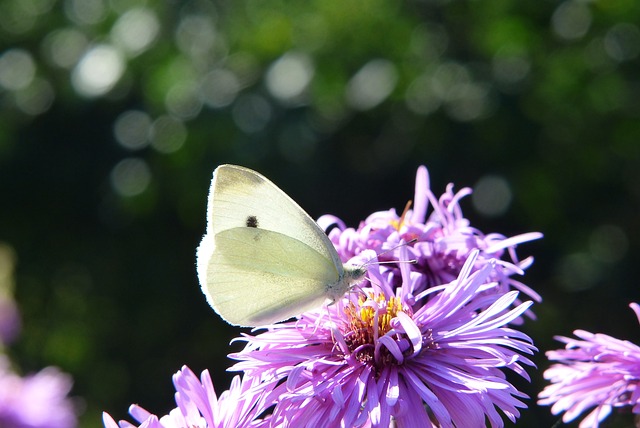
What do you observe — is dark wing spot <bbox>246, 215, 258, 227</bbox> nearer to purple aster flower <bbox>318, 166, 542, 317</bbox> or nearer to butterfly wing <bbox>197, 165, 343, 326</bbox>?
butterfly wing <bbox>197, 165, 343, 326</bbox>

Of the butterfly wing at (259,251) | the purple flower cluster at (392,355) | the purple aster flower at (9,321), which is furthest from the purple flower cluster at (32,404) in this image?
the purple flower cluster at (392,355)

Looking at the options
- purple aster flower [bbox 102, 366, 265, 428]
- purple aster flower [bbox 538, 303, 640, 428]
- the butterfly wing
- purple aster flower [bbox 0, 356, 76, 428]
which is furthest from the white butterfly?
purple aster flower [bbox 0, 356, 76, 428]

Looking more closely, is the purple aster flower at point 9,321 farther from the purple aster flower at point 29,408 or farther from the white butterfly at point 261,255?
the white butterfly at point 261,255

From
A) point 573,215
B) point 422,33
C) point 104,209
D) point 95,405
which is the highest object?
point 422,33

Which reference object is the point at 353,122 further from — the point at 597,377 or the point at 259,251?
the point at 597,377

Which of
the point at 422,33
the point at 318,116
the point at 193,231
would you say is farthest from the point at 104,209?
the point at 422,33

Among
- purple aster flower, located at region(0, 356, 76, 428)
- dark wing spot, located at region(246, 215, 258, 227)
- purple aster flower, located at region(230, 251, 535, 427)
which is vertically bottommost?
purple aster flower, located at region(0, 356, 76, 428)

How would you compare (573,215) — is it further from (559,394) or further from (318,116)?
(559,394)
